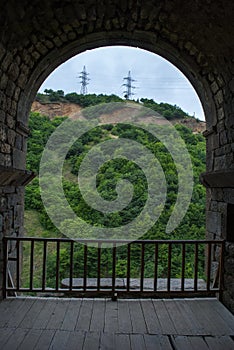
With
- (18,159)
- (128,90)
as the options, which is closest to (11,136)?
(18,159)

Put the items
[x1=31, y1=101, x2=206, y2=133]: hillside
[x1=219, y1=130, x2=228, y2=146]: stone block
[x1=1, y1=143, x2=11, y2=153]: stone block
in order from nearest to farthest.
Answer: [x1=1, y1=143, x2=11, y2=153]: stone block
[x1=219, y1=130, x2=228, y2=146]: stone block
[x1=31, y1=101, x2=206, y2=133]: hillside

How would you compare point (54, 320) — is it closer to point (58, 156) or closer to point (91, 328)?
point (91, 328)

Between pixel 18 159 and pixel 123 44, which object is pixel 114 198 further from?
pixel 123 44

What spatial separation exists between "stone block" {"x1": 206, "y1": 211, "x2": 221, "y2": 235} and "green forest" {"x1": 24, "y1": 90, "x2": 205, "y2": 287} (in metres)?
3.69

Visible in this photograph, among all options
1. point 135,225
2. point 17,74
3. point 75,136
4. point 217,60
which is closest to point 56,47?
point 17,74

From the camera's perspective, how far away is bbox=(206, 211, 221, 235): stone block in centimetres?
386

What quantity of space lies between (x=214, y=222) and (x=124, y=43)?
270cm

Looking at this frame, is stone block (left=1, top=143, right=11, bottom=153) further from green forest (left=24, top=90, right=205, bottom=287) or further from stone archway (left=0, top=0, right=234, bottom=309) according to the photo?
green forest (left=24, top=90, right=205, bottom=287)

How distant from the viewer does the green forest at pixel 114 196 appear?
8.02 metres

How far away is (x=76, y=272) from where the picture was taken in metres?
7.91

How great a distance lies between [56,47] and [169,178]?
604 centimetres

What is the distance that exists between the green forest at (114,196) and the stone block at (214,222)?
12.1 ft

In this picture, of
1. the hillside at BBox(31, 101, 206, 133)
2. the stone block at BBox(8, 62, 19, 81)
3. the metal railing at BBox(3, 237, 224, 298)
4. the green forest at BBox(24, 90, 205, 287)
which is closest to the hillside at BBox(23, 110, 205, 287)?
the green forest at BBox(24, 90, 205, 287)

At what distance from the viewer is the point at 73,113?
12977 millimetres
